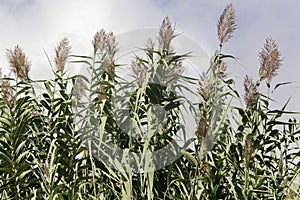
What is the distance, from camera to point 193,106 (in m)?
2.95

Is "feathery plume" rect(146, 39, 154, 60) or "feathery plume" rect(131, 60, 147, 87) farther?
"feathery plume" rect(146, 39, 154, 60)

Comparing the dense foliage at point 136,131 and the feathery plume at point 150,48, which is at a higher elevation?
the feathery plume at point 150,48

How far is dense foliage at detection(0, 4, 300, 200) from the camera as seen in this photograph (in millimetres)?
2783

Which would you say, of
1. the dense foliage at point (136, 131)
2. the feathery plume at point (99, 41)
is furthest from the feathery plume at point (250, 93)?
the feathery plume at point (99, 41)

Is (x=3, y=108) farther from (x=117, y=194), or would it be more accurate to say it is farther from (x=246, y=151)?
(x=246, y=151)

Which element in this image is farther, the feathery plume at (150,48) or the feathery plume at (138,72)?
the feathery plume at (150,48)

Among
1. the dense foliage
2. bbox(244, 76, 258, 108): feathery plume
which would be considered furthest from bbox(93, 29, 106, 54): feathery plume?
bbox(244, 76, 258, 108): feathery plume

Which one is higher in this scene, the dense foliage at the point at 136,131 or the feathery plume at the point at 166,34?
the feathery plume at the point at 166,34

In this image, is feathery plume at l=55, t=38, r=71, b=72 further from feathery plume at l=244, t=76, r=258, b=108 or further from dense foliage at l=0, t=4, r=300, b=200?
feathery plume at l=244, t=76, r=258, b=108

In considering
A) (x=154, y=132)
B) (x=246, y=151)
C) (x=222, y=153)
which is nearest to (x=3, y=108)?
(x=154, y=132)

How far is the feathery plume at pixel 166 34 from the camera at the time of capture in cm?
288

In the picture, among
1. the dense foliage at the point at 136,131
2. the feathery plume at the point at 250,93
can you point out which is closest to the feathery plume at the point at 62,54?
the dense foliage at the point at 136,131

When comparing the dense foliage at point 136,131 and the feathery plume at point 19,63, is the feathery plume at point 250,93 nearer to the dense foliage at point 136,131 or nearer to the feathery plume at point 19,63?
the dense foliage at point 136,131

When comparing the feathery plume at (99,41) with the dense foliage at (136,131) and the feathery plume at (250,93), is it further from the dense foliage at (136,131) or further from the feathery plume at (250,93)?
the feathery plume at (250,93)
